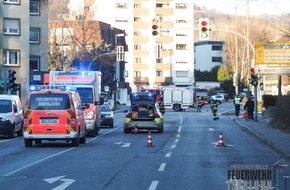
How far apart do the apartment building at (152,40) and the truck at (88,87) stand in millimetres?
86974

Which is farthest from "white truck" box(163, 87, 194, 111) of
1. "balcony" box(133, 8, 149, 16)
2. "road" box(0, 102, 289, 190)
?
"road" box(0, 102, 289, 190)

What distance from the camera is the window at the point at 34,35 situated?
234ft

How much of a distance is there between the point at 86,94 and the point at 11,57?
34256 mm

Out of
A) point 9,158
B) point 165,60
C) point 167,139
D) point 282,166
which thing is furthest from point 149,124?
point 165,60

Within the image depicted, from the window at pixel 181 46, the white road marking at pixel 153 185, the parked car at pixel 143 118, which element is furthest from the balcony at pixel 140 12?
the white road marking at pixel 153 185

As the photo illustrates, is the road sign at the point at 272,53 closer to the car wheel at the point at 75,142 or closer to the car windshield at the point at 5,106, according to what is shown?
the car windshield at the point at 5,106

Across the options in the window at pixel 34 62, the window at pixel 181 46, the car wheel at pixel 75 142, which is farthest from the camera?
the window at pixel 181 46

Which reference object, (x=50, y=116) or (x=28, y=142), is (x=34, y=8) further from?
(x=50, y=116)

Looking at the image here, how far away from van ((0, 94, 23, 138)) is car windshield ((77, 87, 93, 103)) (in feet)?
10.6

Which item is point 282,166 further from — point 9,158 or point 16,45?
point 16,45

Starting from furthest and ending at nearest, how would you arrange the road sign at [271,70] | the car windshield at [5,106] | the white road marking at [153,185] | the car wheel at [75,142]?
1. the road sign at [271,70]
2. the car windshield at [5,106]
3. the car wheel at [75,142]
4. the white road marking at [153,185]

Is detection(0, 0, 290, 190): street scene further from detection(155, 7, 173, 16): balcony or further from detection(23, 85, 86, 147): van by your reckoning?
detection(155, 7, 173, 16): balcony

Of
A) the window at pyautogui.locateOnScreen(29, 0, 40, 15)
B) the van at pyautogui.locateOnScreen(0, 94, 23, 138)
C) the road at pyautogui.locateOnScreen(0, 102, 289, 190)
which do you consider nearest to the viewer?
the road at pyautogui.locateOnScreen(0, 102, 289, 190)

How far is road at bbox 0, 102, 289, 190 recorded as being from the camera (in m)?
15.7
